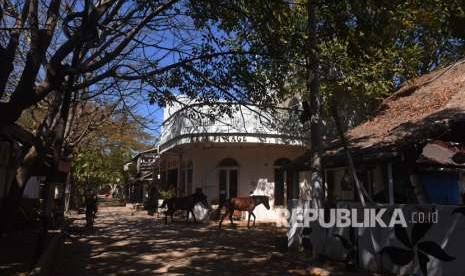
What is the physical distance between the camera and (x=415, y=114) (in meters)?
16.2

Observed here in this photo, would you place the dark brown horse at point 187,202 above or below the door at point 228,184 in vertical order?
below

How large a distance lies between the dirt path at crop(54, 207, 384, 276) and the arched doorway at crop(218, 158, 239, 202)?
19.3ft

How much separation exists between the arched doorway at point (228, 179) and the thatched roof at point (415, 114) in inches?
286

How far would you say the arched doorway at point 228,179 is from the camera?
2381cm

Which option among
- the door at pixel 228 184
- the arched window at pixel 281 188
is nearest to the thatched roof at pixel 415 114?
the arched window at pixel 281 188

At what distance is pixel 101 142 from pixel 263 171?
19.8 metres

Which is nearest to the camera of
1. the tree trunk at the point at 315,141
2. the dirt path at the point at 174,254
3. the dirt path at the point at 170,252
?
the dirt path at the point at 174,254

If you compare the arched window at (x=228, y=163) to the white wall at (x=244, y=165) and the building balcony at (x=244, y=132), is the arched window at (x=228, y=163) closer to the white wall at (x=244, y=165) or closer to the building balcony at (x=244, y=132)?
the white wall at (x=244, y=165)

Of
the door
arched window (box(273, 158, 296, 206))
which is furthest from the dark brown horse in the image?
arched window (box(273, 158, 296, 206))

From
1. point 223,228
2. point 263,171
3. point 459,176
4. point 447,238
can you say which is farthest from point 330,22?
point 263,171

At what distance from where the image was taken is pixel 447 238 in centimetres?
815

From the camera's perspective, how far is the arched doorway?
2381 centimetres

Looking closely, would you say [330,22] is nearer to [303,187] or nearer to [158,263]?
[158,263]

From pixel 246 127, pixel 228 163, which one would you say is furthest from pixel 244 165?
pixel 246 127
